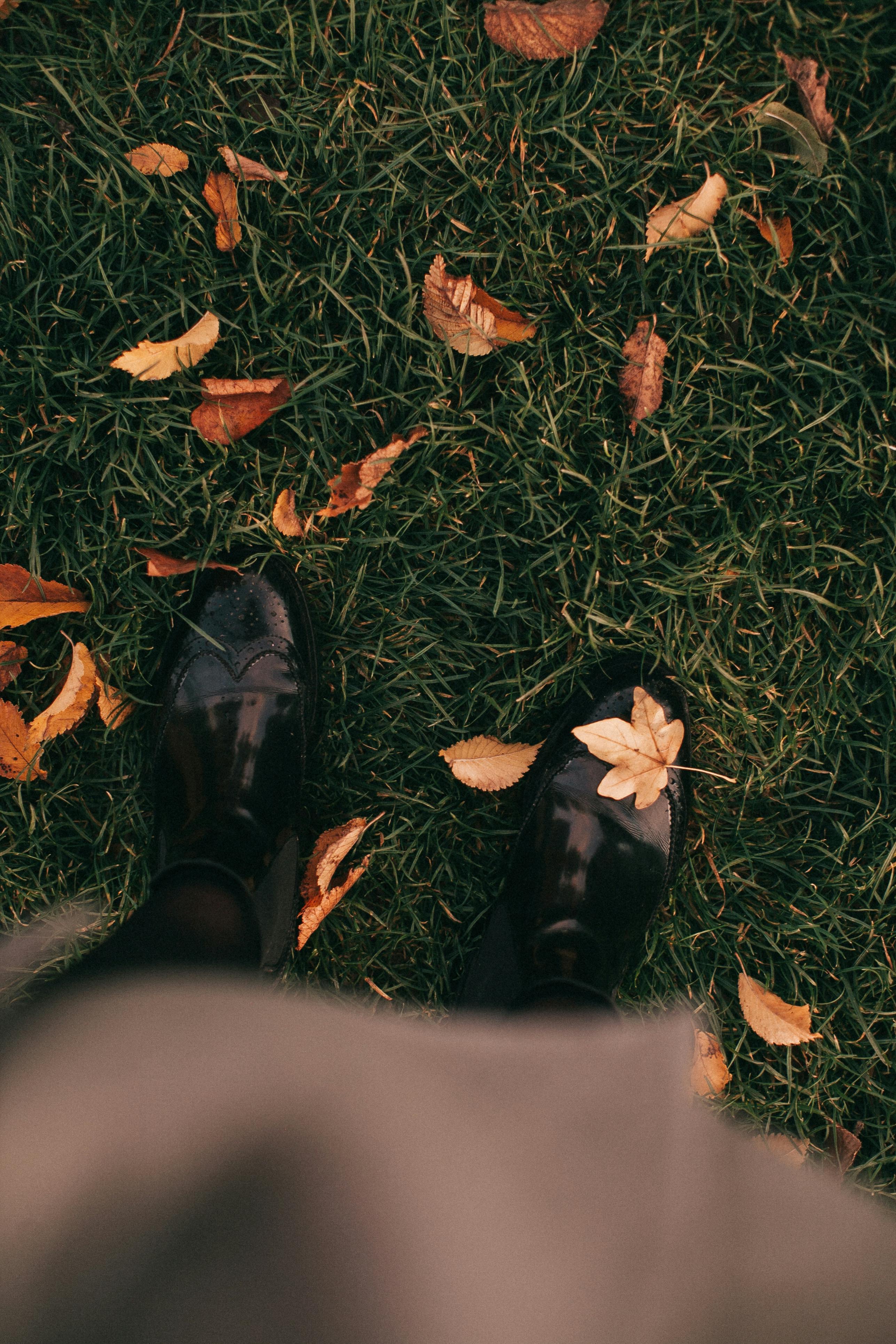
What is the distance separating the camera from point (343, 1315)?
33.5 inches

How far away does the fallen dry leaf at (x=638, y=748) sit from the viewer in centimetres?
138

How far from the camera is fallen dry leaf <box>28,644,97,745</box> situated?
1390 mm

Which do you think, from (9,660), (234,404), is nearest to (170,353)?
(234,404)

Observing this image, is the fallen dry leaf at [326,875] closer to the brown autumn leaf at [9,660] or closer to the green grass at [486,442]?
the green grass at [486,442]

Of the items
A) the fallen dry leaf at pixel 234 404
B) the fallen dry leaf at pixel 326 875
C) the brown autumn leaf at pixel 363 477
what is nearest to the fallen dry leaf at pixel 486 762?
the fallen dry leaf at pixel 326 875

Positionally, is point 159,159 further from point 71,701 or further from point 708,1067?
point 708,1067

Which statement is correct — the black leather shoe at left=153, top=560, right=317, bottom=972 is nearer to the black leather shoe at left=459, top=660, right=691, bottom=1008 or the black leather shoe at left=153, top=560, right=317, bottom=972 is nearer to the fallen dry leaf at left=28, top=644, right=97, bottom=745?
the fallen dry leaf at left=28, top=644, right=97, bottom=745

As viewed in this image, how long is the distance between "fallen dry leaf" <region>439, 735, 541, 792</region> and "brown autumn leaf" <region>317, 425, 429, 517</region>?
472 millimetres

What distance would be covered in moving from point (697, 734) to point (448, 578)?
1.80 feet

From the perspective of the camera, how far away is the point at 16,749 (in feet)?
4.62

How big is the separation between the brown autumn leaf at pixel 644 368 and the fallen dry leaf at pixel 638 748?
50 cm

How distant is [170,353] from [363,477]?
1.27 feet

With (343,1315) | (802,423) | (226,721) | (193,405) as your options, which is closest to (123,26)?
(193,405)

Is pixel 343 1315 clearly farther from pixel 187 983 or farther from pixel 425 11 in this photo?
pixel 425 11
